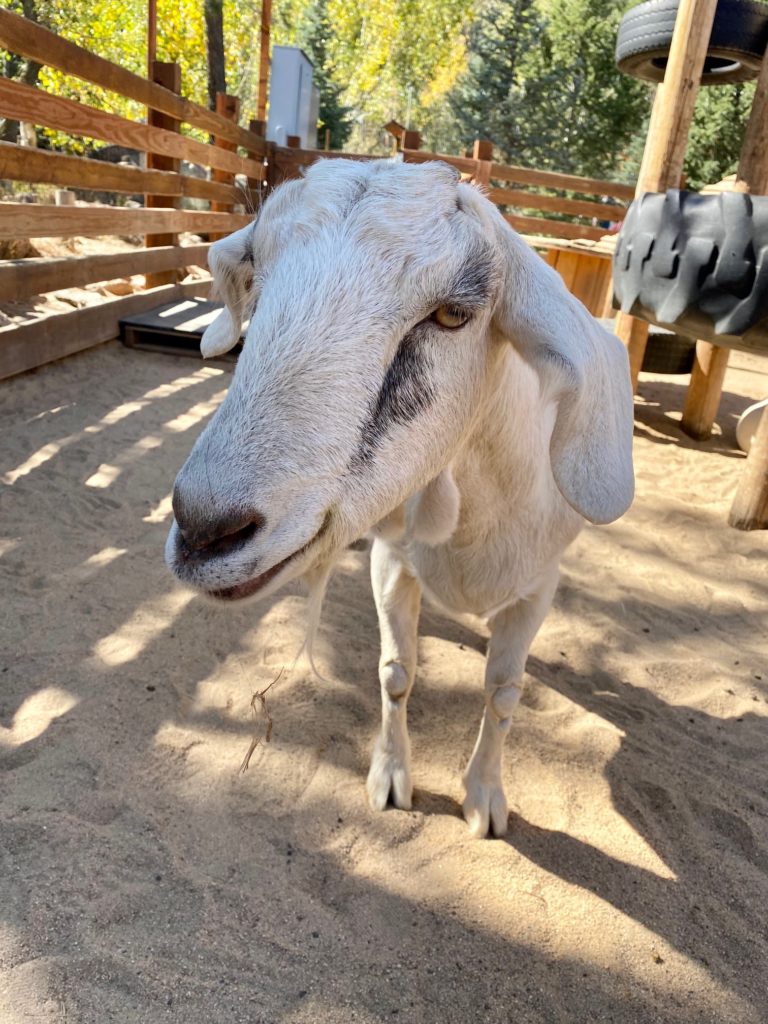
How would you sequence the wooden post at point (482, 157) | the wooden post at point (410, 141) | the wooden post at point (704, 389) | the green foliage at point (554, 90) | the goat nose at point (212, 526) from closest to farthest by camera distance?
the goat nose at point (212, 526) → the wooden post at point (704, 389) → the wooden post at point (482, 157) → the wooden post at point (410, 141) → the green foliage at point (554, 90)

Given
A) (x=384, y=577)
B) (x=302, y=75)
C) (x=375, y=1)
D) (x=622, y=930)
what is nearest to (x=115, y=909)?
(x=384, y=577)

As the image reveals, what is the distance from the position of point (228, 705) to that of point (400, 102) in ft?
142

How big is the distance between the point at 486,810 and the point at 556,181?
9.80 metres

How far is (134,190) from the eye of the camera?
659cm

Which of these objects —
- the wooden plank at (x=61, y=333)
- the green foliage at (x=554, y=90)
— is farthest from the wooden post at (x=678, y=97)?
the green foliage at (x=554, y=90)

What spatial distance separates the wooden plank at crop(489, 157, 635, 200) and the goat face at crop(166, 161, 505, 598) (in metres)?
9.27

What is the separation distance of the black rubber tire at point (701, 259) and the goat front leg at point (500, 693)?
1845 millimetres

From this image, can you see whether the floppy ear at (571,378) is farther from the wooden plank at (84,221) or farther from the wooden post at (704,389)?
the wooden post at (704,389)

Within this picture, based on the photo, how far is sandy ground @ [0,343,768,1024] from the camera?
1.70 meters

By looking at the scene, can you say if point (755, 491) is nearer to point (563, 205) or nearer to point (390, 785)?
point (390, 785)

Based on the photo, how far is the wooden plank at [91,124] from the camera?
4.46 metres

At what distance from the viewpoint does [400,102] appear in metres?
39.3

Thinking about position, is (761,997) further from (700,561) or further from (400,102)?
(400,102)

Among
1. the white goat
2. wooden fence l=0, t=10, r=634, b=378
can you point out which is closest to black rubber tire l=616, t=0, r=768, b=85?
wooden fence l=0, t=10, r=634, b=378
